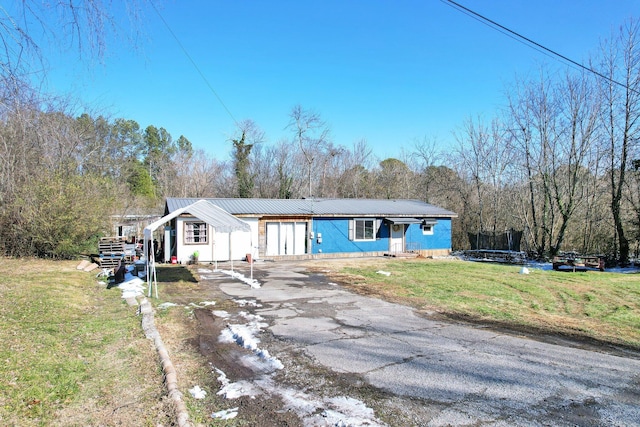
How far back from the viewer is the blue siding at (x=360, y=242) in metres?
21.3

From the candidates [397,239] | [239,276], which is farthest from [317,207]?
[239,276]

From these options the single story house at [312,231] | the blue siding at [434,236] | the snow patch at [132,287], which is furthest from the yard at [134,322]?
the blue siding at [434,236]

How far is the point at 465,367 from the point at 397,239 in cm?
1848

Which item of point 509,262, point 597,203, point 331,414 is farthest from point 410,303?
point 597,203

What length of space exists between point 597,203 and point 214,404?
27179 millimetres

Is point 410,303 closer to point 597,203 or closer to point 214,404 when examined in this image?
point 214,404

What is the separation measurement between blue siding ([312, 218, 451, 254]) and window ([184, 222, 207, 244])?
585 centimetres

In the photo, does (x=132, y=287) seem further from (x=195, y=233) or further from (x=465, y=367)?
(x=465, y=367)

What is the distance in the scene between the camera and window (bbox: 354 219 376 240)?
22169 millimetres

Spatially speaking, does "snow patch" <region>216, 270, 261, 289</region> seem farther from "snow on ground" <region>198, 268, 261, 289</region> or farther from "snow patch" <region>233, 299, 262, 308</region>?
"snow patch" <region>233, 299, 262, 308</region>

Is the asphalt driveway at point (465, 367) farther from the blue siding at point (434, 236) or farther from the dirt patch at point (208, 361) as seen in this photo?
the blue siding at point (434, 236)

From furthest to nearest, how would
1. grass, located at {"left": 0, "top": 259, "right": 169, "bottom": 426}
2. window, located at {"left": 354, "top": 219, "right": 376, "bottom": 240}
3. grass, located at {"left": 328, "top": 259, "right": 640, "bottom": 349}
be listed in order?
window, located at {"left": 354, "top": 219, "right": 376, "bottom": 240} → grass, located at {"left": 328, "top": 259, "right": 640, "bottom": 349} → grass, located at {"left": 0, "top": 259, "right": 169, "bottom": 426}

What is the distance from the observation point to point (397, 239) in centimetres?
2325

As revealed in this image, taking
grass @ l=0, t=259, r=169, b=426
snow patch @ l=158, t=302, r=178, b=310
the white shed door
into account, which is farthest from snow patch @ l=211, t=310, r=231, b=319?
the white shed door
